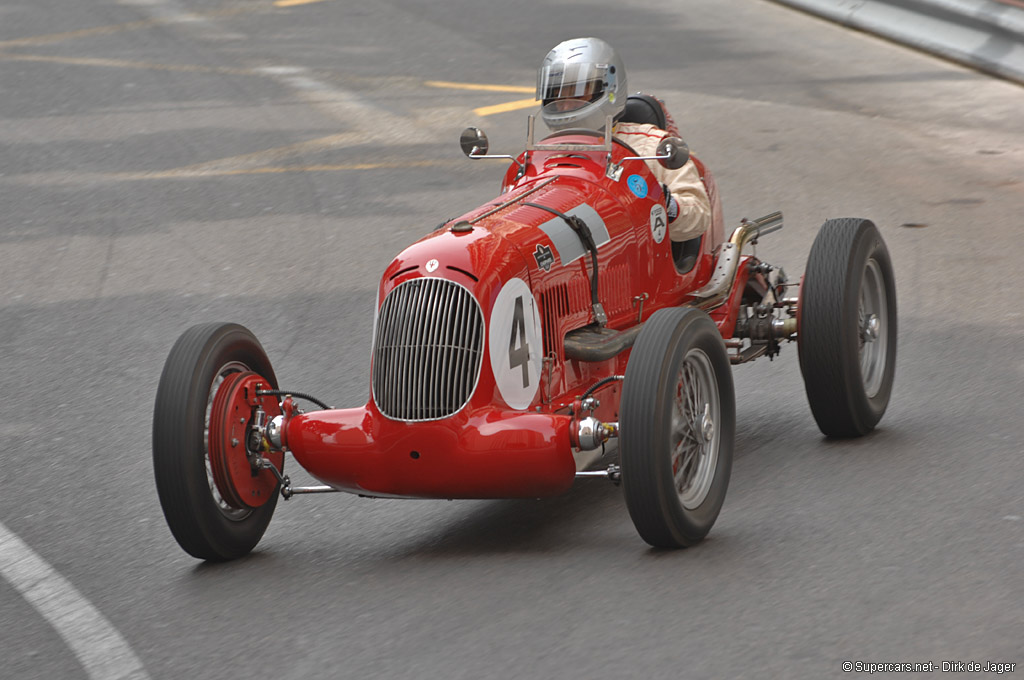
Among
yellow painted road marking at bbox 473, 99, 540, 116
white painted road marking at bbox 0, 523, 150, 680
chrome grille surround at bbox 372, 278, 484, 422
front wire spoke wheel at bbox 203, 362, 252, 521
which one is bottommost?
white painted road marking at bbox 0, 523, 150, 680

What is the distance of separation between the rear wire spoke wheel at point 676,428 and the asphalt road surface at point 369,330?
16cm

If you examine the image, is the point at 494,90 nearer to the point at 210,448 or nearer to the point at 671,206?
the point at 671,206

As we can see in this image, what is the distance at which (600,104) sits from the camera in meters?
7.43

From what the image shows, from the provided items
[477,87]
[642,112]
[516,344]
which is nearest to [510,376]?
[516,344]

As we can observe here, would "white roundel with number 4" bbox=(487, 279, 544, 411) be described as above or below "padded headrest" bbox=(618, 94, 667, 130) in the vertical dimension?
below

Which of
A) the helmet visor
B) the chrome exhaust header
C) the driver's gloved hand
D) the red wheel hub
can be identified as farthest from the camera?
the chrome exhaust header

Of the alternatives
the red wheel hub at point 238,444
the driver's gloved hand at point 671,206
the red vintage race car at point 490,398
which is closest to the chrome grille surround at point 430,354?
the red vintage race car at point 490,398

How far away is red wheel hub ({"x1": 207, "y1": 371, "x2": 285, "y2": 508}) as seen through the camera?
615 cm

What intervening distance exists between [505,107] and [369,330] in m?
5.76

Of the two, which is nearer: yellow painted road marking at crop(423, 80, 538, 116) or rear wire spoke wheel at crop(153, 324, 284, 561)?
rear wire spoke wheel at crop(153, 324, 284, 561)

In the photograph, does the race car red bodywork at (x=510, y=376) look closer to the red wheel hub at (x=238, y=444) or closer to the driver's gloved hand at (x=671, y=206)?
the red wheel hub at (x=238, y=444)

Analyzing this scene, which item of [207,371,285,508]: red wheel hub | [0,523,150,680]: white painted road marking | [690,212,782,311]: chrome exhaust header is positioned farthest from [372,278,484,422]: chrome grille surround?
[690,212,782,311]: chrome exhaust header

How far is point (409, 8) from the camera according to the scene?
19734 millimetres

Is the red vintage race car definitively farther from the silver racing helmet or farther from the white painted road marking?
the silver racing helmet
